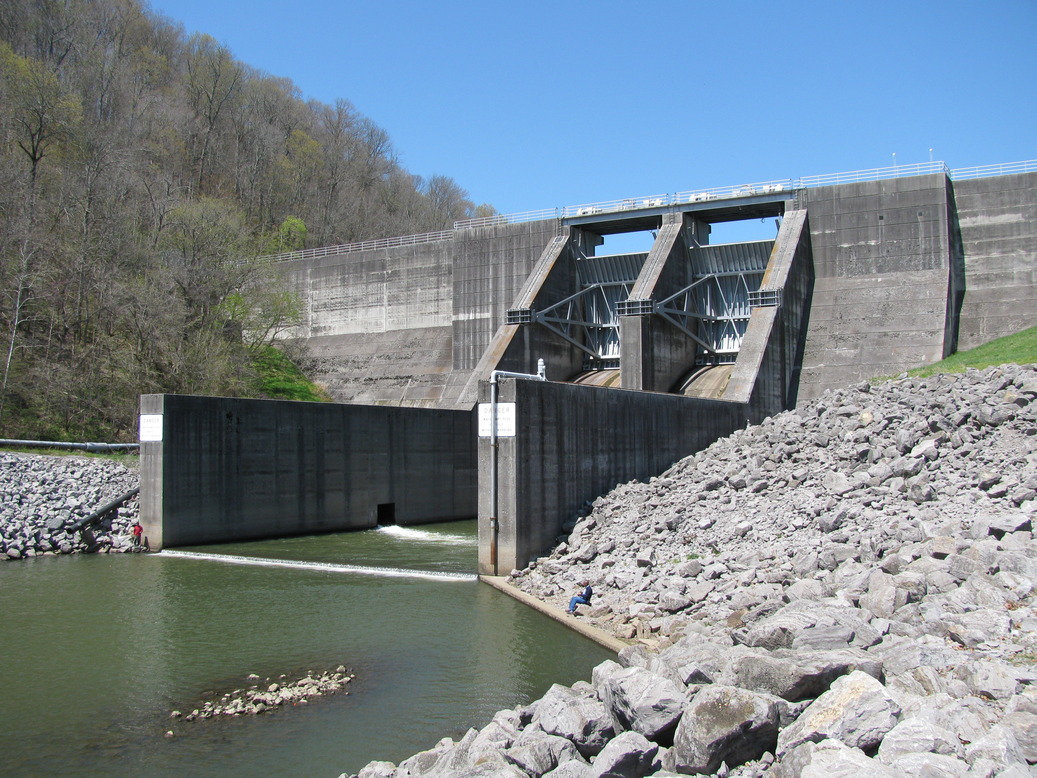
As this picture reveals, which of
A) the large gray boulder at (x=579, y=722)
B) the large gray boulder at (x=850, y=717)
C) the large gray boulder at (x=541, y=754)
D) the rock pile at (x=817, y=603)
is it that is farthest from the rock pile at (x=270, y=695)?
the large gray boulder at (x=850, y=717)

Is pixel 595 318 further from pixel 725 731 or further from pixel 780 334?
pixel 725 731

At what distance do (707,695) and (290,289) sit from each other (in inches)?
1442

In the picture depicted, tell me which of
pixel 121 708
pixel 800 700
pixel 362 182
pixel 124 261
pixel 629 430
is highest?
pixel 362 182

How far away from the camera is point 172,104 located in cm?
5431

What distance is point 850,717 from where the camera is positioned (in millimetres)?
5906

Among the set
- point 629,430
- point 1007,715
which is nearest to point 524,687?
point 1007,715

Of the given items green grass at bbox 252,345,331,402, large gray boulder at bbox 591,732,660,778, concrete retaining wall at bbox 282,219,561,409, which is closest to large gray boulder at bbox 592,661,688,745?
large gray boulder at bbox 591,732,660,778

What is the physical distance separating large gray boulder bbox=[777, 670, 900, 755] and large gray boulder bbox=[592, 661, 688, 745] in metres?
0.88

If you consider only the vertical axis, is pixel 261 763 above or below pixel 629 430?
below

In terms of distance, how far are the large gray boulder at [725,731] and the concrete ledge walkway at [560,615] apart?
5045 mm

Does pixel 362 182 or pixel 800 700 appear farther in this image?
pixel 362 182

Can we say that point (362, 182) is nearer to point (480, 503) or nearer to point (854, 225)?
point (854, 225)

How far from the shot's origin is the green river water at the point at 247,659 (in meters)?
8.47

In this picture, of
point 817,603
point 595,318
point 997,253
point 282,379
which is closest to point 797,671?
point 817,603
